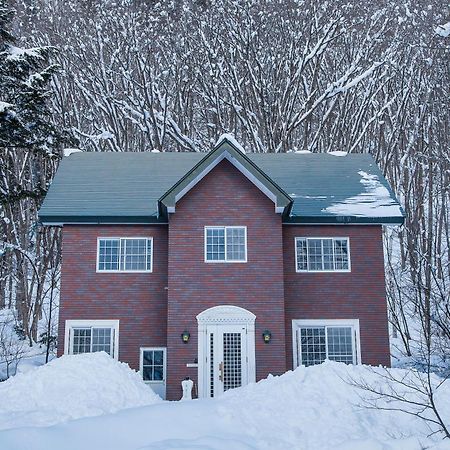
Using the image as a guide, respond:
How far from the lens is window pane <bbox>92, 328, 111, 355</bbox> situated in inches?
679

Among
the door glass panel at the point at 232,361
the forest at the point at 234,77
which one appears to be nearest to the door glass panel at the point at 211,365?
the door glass panel at the point at 232,361

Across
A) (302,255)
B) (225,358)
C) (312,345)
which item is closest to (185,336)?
(225,358)

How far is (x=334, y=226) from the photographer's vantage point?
60.1ft

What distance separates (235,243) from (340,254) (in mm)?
3522

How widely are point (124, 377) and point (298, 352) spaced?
605cm

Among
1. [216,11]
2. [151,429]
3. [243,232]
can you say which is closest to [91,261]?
[243,232]

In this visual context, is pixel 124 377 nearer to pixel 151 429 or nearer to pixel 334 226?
pixel 151 429

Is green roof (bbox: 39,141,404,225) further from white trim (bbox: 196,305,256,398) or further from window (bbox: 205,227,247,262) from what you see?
white trim (bbox: 196,305,256,398)

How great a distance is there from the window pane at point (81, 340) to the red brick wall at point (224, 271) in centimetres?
262

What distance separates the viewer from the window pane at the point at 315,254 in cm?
1814

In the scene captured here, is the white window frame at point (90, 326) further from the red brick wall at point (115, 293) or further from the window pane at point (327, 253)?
the window pane at point (327, 253)

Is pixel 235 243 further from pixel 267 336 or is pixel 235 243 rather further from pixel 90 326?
pixel 90 326

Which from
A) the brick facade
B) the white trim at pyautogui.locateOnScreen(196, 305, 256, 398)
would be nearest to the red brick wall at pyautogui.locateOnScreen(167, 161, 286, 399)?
the brick facade

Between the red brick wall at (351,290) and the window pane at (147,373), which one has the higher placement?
the red brick wall at (351,290)
